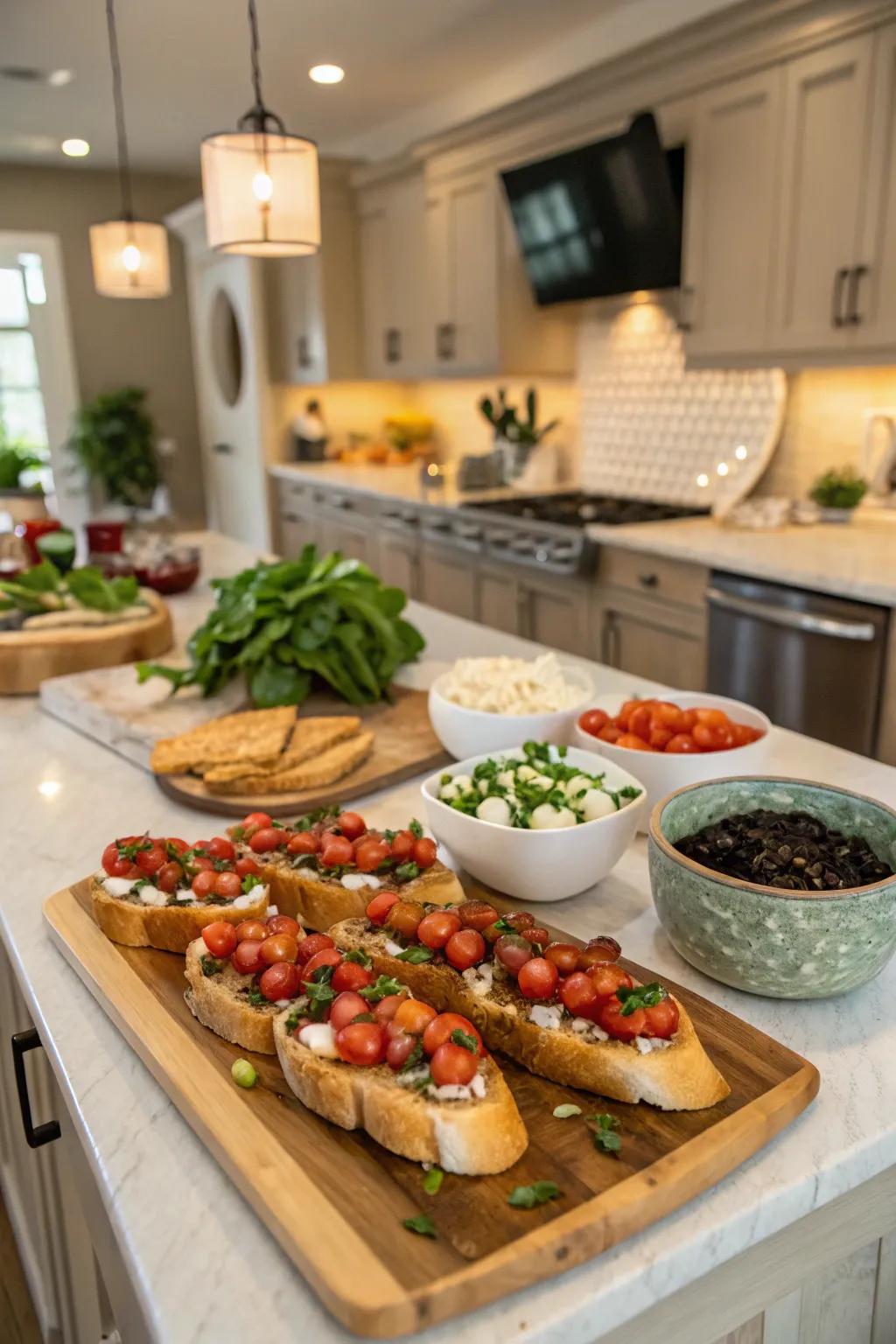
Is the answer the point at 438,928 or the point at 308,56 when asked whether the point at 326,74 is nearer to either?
the point at 308,56

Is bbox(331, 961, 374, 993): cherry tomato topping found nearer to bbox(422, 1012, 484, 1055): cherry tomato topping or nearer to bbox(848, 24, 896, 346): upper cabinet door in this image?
bbox(422, 1012, 484, 1055): cherry tomato topping

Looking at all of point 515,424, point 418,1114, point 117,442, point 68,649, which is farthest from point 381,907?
point 117,442

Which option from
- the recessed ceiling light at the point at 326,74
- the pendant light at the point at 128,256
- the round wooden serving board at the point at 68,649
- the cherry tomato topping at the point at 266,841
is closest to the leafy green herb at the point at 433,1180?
the cherry tomato topping at the point at 266,841

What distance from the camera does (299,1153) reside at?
0.70m

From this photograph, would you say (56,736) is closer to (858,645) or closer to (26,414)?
(858,645)

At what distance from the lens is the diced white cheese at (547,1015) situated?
2.54 feet

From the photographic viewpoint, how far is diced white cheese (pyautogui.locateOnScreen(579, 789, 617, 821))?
1.04 metres

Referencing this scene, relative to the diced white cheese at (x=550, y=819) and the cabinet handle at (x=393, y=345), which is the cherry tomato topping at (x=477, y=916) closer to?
the diced white cheese at (x=550, y=819)

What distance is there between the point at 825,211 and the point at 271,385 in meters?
3.51

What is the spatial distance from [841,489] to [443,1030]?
2813 millimetres

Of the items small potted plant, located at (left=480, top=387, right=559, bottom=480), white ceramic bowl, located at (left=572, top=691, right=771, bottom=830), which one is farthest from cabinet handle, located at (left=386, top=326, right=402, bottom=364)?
white ceramic bowl, located at (left=572, top=691, right=771, bottom=830)

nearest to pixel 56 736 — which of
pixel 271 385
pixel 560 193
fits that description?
pixel 560 193

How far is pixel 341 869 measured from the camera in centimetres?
102

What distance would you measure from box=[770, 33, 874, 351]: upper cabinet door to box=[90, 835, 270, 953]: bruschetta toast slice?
2531mm
